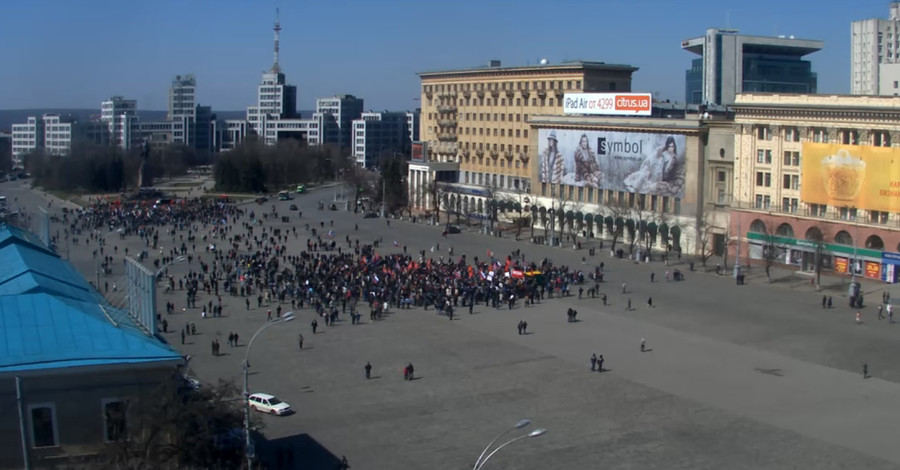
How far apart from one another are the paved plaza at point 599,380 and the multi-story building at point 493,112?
33223 mm

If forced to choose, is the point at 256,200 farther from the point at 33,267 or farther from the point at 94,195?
the point at 33,267

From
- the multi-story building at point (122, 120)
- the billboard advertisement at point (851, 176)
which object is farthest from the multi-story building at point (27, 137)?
the billboard advertisement at point (851, 176)

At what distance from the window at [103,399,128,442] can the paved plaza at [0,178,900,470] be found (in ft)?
17.7

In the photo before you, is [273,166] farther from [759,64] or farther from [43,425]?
[43,425]

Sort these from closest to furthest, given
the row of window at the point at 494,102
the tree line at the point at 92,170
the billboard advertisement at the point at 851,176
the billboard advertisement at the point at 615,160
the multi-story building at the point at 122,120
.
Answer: the billboard advertisement at the point at 851,176 < the billboard advertisement at the point at 615,160 < the row of window at the point at 494,102 < the tree line at the point at 92,170 < the multi-story building at the point at 122,120

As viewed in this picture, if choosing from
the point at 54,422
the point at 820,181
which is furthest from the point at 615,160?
the point at 54,422

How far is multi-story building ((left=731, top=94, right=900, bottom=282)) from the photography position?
48094 millimetres

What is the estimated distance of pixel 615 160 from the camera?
65.9 meters

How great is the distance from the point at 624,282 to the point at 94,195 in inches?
3132

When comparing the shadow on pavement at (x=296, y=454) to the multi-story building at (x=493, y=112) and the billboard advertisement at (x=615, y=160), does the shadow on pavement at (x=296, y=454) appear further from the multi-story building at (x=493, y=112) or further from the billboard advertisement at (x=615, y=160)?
A: the multi-story building at (x=493, y=112)

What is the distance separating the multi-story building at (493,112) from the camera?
257 ft

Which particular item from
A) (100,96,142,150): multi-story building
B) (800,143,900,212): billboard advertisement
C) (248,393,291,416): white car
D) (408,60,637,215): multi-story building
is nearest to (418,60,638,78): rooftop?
(408,60,637,215): multi-story building

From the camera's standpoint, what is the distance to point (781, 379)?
30672 millimetres

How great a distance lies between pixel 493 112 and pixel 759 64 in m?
35.2
